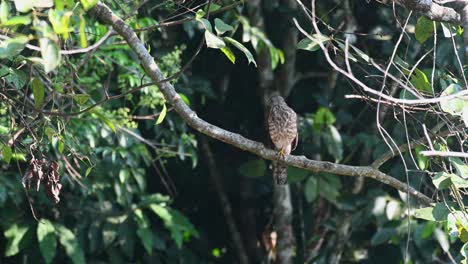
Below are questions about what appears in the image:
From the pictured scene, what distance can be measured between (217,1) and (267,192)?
4.07 metres

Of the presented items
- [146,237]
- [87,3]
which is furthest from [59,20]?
[146,237]

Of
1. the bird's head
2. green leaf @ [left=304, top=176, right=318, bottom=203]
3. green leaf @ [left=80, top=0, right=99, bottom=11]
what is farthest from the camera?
green leaf @ [left=304, top=176, right=318, bottom=203]

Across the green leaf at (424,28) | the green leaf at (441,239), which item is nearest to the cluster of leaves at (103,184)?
the green leaf at (441,239)

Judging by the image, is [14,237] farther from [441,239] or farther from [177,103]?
[441,239]

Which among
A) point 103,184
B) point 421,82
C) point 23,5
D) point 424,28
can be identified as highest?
point 23,5

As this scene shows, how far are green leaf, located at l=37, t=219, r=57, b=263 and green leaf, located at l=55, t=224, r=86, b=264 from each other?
11 centimetres

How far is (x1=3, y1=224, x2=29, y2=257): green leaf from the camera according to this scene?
20.9ft

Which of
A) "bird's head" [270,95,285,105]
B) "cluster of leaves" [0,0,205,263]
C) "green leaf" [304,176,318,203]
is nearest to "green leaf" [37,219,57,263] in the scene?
"cluster of leaves" [0,0,205,263]

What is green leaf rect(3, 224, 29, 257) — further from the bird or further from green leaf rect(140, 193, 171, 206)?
the bird

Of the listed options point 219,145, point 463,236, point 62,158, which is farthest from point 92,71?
point 463,236

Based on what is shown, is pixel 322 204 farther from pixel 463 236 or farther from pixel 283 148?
pixel 463 236

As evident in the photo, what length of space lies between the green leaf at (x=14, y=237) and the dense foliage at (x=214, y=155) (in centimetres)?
1

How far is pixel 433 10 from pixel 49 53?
181 cm

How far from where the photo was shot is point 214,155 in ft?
27.1
